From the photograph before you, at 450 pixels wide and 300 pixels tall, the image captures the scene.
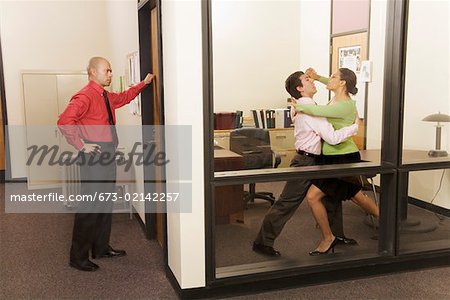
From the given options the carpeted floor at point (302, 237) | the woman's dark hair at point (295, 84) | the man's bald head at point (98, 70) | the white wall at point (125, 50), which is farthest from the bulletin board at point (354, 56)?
the man's bald head at point (98, 70)

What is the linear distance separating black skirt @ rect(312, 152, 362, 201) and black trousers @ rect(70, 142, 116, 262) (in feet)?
5.04

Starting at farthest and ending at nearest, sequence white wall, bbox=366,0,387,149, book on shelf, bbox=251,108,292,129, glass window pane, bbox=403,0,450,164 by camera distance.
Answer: book on shelf, bbox=251,108,292,129, white wall, bbox=366,0,387,149, glass window pane, bbox=403,0,450,164

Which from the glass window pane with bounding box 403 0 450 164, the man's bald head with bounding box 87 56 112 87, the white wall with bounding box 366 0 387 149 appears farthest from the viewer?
the white wall with bounding box 366 0 387 149

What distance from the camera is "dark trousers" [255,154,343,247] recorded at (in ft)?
11.0

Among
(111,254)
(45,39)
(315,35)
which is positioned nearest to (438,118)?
(315,35)

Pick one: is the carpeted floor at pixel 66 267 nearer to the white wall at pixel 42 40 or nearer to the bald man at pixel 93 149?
the bald man at pixel 93 149

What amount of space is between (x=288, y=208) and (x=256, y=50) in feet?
9.54

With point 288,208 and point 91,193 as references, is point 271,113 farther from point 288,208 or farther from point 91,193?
point 91,193

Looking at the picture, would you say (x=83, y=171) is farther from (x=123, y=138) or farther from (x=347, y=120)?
(x=347, y=120)

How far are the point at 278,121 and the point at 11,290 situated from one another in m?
3.21

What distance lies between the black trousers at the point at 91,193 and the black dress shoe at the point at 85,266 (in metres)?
0.03

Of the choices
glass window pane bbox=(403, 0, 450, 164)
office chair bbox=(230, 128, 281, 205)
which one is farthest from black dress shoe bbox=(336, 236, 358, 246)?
glass window pane bbox=(403, 0, 450, 164)

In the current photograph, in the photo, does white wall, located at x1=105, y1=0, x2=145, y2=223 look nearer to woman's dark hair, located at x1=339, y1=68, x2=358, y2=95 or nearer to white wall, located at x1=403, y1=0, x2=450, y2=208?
woman's dark hair, located at x1=339, y1=68, x2=358, y2=95

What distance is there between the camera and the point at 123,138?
4828mm
